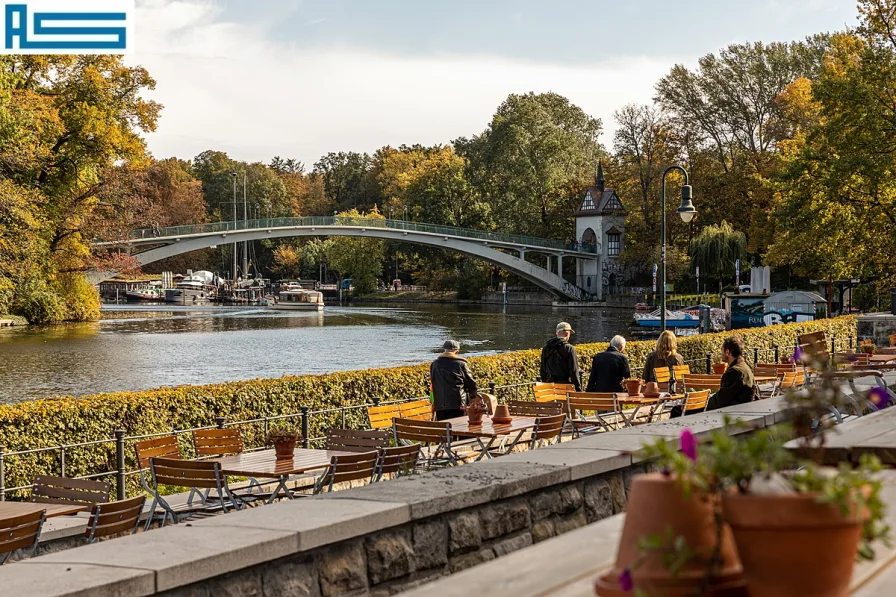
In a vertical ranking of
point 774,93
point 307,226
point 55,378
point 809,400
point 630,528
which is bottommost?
point 55,378

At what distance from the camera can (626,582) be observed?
2041 millimetres

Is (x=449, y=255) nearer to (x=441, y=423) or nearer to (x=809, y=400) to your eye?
(x=441, y=423)

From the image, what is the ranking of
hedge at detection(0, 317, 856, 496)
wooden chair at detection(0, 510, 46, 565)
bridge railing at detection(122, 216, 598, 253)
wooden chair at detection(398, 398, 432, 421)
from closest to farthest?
wooden chair at detection(0, 510, 46, 565) → hedge at detection(0, 317, 856, 496) → wooden chair at detection(398, 398, 432, 421) → bridge railing at detection(122, 216, 598, 253)

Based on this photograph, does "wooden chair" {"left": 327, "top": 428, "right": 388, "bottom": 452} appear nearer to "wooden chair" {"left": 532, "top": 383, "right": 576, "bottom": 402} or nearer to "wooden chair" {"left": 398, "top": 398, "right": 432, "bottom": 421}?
"wooden chair" {"left": 398, "top": 398, "right": 432, "bottom": 421}

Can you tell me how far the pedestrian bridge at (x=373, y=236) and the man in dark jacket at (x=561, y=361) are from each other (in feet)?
146

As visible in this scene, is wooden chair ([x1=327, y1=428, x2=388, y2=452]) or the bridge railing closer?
wooden chair ([x1=327, y1=428, x2=388, y2=452])

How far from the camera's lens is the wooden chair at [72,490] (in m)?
7.33

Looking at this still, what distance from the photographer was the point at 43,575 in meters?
3.53

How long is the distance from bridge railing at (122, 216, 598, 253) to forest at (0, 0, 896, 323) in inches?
63.3

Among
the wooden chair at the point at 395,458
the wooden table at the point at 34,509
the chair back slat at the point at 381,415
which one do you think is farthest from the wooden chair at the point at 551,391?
the wooden table at the point at 34,509

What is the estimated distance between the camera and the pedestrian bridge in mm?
65438

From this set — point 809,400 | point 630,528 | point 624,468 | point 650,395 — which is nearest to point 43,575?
point 630,528

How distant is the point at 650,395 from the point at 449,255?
284 feet

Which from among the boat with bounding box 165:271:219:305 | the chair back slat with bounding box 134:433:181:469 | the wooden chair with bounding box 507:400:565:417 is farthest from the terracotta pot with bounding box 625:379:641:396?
the boat with bounding box 165:271:219:305
